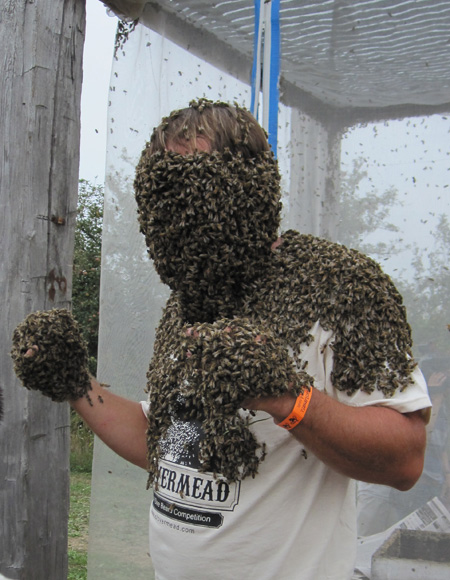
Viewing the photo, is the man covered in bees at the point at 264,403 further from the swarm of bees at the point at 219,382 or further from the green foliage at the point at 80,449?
the green foliage at the point at 80,449

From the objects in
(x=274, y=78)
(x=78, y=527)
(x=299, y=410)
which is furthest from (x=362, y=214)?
(x=78, y=527)

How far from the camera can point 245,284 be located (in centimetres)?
178

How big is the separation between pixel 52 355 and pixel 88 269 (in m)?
7.39

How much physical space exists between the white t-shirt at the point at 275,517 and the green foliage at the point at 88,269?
717 cm

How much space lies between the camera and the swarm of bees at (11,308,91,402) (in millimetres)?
1921

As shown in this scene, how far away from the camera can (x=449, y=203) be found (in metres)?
3.10

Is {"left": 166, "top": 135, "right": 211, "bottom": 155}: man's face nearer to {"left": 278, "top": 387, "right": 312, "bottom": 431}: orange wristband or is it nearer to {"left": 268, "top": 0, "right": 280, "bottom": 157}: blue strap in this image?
{"left": 278, "top": 387, "right": 312, "bottom": 431}: orange wristband

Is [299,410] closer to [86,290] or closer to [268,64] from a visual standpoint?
[268,64]

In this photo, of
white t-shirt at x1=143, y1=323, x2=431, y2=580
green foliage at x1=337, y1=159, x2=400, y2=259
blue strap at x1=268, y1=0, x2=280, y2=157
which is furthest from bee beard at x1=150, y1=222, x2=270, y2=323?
green foliage at x1=337, y1=159, x2=400, y2=259

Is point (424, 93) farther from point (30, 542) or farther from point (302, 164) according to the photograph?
point (30, 542)

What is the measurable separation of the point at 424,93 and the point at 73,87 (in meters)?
1.75

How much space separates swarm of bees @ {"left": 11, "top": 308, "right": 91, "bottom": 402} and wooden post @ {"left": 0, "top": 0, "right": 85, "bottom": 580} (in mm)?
895

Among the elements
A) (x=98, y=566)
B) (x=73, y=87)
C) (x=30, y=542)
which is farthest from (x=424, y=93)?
(x=98, y=566)

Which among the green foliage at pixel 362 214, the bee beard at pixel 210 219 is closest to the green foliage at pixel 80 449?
the green foliage at pixel 362 214
